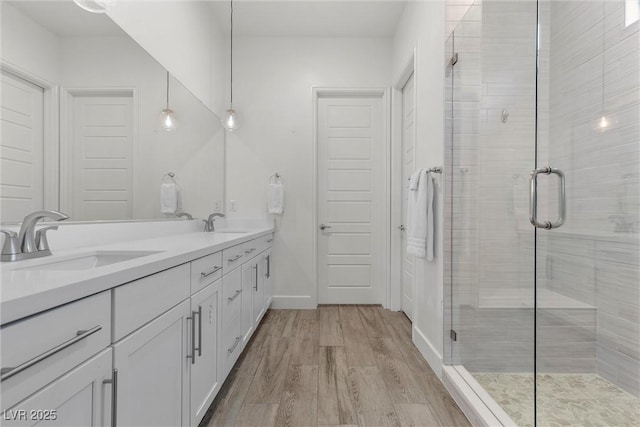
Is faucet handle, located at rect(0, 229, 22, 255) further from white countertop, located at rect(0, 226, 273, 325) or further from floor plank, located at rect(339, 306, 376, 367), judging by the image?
floor plank, located at rect(339, 306, 376, 367)

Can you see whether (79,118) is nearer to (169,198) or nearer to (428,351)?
(169,198)

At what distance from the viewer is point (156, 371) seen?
37.5 inches

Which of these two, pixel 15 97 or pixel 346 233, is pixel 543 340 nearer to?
pixel 346 233

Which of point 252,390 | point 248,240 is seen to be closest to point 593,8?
point 248,240

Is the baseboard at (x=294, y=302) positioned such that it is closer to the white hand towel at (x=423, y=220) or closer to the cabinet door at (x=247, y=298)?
the cabinet door at (x=247, y=298)

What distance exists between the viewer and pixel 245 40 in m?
3.28

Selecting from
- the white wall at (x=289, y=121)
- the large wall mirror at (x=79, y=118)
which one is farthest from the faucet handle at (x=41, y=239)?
the white wall at (x=289, y=121)

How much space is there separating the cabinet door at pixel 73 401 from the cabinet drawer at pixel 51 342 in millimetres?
17

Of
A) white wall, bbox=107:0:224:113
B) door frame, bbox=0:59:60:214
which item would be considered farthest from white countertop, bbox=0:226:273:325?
white wall, bbox=107:0:224:113

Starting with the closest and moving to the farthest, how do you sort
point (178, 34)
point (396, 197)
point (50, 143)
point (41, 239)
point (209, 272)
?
point (41, 239), point (50, 143), point (209, 272), point (178, 34), point (396, 197)

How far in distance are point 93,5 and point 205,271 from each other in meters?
1.37

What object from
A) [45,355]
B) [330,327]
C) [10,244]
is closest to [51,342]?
[45,355]

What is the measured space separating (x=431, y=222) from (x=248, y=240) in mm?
1254

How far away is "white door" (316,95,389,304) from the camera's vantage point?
3.33m
